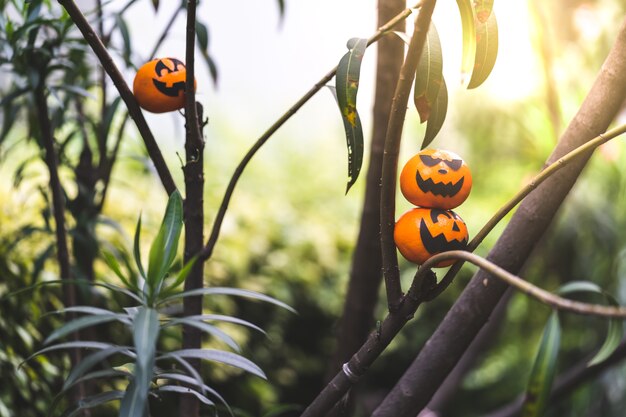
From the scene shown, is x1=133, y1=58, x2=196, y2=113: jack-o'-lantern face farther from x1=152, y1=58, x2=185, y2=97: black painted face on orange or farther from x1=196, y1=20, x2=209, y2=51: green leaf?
x1=196, y1=20, x2=209, y2=51: green leaf

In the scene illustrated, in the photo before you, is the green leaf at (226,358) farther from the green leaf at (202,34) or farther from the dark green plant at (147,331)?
the green leaf at (202,34)

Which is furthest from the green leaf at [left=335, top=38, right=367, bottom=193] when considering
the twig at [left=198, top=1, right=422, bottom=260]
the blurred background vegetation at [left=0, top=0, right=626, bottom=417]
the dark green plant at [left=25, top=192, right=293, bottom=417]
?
the blurred background vegetation at [left=0, top=0, right=626, bottom=417]

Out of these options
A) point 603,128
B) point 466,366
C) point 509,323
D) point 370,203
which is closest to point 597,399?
point 509,323

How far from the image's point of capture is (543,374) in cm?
40

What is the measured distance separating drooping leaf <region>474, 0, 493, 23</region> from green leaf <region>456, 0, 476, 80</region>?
0.01 m

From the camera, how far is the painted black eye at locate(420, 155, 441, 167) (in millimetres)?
500

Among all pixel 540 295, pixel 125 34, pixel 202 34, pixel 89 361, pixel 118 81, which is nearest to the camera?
pixel 540 295

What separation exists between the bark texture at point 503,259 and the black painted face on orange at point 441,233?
0.14 metres

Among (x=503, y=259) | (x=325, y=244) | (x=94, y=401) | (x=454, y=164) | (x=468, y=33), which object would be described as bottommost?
(x=325, y=244)

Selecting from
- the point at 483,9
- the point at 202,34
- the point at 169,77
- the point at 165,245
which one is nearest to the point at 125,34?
the point at 202,34

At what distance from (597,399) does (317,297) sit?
93 centimetres

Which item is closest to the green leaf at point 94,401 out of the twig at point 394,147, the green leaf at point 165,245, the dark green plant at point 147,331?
the dark green plant at point 147,331

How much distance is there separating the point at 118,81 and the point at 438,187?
0.30 meters

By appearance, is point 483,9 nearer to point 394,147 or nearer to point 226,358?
point 394,147
